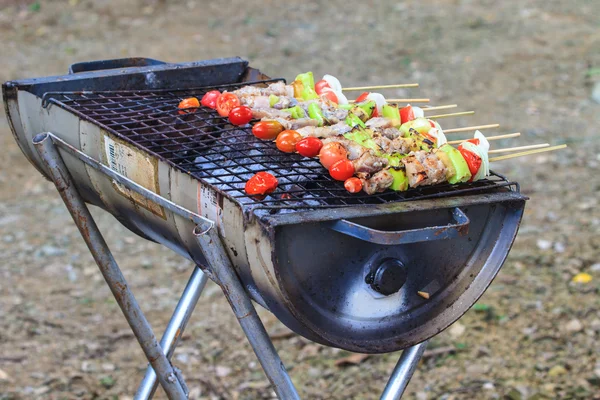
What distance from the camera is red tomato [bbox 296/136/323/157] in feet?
7.22

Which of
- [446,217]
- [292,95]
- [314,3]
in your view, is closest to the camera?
[446,217]

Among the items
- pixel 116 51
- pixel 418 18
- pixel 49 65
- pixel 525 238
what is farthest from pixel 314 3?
pixel 525 238

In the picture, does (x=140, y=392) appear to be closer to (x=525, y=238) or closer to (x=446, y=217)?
(x=446, y=217)

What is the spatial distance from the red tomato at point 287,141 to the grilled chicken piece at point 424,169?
0.35m

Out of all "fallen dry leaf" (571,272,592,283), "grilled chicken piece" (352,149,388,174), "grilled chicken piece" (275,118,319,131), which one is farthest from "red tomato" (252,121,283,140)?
"fallen dry leaf" (571,272,592,283)

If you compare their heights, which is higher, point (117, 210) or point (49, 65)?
point (117, 210)

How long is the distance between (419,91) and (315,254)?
19.3ft

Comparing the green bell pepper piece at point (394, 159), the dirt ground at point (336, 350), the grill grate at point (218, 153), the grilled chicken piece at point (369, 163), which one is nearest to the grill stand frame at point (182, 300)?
the grill grate at point (218, 153)

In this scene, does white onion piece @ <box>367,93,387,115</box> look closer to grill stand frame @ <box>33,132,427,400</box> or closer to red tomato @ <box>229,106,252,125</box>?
red tomato @ <box>229,106,252,125</box>

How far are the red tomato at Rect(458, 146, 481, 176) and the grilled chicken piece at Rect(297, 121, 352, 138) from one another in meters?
0.43

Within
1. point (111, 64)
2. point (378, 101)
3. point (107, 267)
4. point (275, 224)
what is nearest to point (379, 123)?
point (378, 101)

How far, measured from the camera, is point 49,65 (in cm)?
840

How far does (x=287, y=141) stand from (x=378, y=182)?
37cm

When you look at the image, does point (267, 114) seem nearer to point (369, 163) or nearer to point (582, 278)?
point (369, 163)
